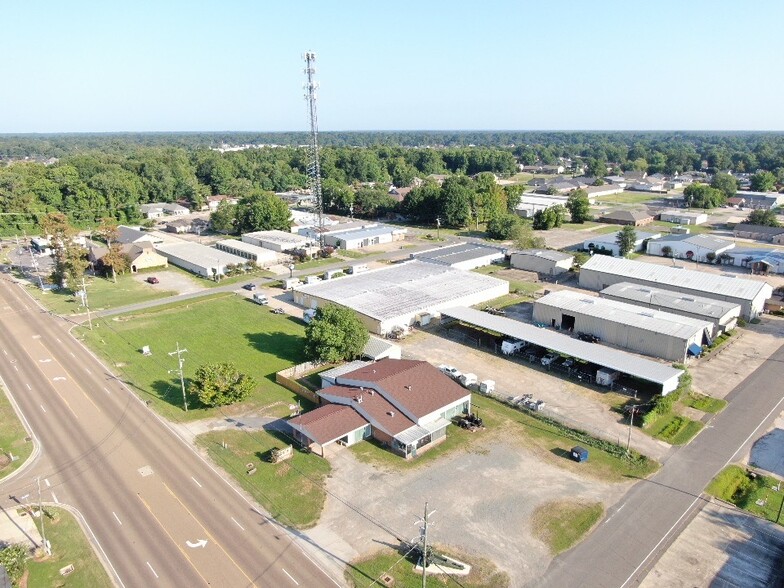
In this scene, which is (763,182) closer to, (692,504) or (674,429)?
(674,429)

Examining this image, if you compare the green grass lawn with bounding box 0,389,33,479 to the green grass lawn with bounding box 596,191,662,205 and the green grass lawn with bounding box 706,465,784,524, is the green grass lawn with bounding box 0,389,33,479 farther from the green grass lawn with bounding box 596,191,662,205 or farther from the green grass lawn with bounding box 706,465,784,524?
the green grass lawn with bounding box 596,191,662,205

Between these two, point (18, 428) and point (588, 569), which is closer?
point (588, 569)

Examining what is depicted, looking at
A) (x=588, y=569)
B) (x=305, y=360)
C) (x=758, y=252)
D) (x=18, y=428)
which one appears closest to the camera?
(x=588, y=569)

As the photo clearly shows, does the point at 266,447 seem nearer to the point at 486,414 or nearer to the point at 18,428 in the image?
the point at 486,414

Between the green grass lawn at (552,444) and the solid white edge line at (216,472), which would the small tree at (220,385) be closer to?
the solid white edge line at (216,472)

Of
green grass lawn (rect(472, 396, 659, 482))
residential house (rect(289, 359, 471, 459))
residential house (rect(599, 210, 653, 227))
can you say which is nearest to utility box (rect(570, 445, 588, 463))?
green grass lawn (rect(472, 396, 659, 482))

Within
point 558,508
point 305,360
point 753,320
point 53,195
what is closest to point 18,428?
point 305,360

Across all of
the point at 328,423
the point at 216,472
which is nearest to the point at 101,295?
the point at 216,472
